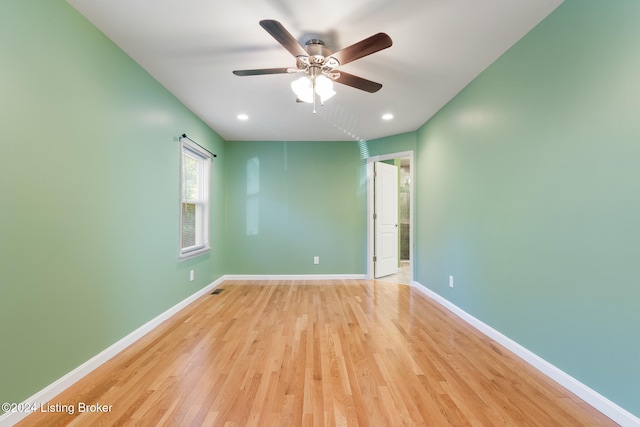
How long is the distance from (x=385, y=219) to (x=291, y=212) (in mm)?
1673

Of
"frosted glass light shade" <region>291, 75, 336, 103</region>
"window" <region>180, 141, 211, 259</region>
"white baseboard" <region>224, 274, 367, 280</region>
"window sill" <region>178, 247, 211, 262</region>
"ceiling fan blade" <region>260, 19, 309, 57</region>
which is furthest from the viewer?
"white baseboard" <region>224, 274, 367, 280</region>

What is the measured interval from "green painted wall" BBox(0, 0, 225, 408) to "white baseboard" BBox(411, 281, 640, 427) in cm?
307

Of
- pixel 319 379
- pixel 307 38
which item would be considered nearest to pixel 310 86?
pixel 307 38

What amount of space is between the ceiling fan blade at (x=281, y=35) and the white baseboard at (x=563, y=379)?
105 inches

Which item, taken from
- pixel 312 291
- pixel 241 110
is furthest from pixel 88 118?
pixel 312 291

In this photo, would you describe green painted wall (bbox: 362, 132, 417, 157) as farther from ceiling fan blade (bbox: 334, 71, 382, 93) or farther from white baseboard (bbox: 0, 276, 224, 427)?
white baseboard (bbox: 0, 276, 224, 427)

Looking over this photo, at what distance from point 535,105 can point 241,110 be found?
2.87m

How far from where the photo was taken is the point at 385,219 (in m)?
Result: 4.65

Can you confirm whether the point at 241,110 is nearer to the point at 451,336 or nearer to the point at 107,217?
the point at 107,217

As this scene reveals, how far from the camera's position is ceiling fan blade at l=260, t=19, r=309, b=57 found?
1.42 m

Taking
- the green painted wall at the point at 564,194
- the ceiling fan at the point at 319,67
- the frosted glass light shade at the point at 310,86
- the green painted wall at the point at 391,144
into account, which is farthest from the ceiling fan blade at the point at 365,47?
the green painted wall at the point at 391,144

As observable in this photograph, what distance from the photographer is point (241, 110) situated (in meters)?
3.19

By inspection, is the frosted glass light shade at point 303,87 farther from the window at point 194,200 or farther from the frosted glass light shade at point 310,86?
the window at point 194,200

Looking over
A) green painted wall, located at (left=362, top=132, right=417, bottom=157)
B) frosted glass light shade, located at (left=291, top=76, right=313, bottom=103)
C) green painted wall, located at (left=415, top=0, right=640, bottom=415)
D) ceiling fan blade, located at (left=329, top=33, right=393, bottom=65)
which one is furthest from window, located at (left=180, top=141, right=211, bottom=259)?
green painted wall, located at (left=415, top=0, right=640, bottom=415)
